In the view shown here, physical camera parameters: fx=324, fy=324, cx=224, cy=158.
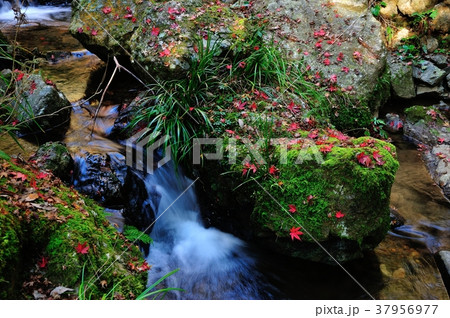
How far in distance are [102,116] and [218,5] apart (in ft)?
9.14

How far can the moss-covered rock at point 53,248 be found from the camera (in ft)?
6.97

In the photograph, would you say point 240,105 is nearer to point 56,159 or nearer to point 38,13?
point 56,159

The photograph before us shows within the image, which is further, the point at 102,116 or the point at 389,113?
the point at 389,113

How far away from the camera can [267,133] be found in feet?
14.0

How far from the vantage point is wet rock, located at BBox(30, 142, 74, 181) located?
12.9ft

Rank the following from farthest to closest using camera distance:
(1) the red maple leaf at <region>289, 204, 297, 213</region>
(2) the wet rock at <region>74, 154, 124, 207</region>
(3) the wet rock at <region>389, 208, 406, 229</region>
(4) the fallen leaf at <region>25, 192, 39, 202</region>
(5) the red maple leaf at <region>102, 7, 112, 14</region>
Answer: (5) the red maple leaf at <region>102, 7, 112, 14</region> < (3) the wet rock at <region>389, 208, 406, 229</region> < (2) the wet rock at <region>74, 154, 124, 207</region> < (1) the red maple leaf at <region>289, 204, 297, 213</region> < (4) the fallen leaf at <region>25, 192, 39, 202</region>

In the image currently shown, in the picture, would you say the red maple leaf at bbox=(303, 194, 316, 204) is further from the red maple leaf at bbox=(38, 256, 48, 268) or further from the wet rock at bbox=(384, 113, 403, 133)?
the wet rock at bbox=(384, 113, 403, 133)

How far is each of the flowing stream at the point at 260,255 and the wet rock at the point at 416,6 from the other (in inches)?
161

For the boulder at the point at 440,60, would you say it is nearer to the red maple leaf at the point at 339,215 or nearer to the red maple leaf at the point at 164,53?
the red maple leaf at the point at 339,215

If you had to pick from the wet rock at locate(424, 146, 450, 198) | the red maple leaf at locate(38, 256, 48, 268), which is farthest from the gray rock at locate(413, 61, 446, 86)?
the red maple leaf at locate(38, 256, 48, 268)

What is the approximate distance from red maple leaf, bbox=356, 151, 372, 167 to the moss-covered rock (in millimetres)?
2493

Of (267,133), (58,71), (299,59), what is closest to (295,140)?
(267,133)

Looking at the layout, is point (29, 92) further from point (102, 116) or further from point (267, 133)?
point (267, 133)
